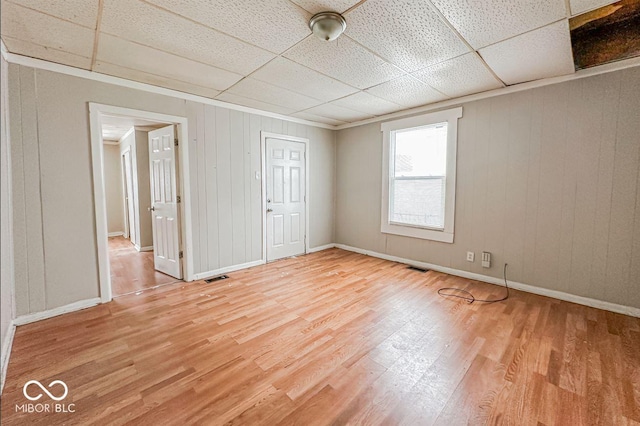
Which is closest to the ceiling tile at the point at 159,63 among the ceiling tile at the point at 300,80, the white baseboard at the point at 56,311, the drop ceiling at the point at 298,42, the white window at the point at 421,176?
the drop ceiling at the point at 298,42

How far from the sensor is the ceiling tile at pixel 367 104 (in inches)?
143

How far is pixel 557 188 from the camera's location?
3010 mm

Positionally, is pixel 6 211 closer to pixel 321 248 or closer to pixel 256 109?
pixel 256 109

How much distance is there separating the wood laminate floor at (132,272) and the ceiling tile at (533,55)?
4.53 m

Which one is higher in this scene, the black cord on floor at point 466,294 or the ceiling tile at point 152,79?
the ceiling tile at point 152,79

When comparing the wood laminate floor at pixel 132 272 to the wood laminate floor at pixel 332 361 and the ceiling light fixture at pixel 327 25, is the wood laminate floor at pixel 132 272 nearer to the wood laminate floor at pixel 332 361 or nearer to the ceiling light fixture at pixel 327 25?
the wood laminate floor at pixel 332 361

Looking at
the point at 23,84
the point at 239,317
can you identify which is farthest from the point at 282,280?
the point at 23,84

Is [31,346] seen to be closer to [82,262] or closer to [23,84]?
[82,262]

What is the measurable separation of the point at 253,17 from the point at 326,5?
0.54 m

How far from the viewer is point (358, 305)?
290 cm

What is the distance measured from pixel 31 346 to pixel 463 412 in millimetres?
3212

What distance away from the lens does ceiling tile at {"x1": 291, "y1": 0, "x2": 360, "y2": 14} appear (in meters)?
1.74

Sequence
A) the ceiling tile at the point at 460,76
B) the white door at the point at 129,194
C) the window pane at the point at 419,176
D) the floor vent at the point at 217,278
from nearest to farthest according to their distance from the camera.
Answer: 1. the ceiling tile at the point at 460,76
2. the floor vent at the point at 217,278
3. the window pane at the point at 419,176
4. the white door at the point at 129,194

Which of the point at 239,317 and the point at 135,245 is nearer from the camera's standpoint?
the point at 239,317
